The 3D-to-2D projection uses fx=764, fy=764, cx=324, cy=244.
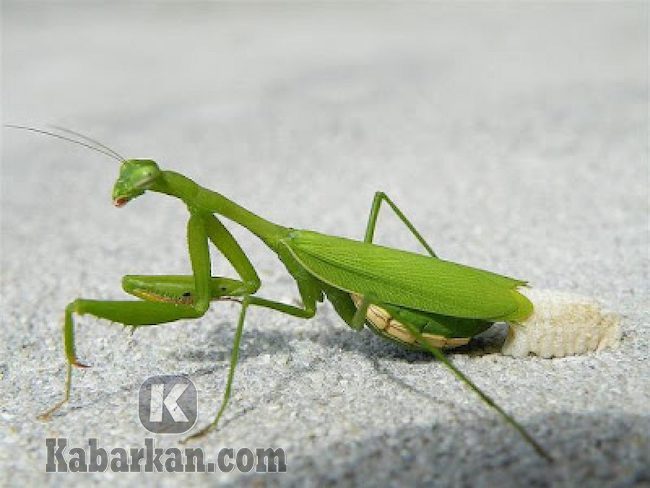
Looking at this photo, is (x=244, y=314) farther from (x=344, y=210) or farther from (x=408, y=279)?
(x=344, y=210)
